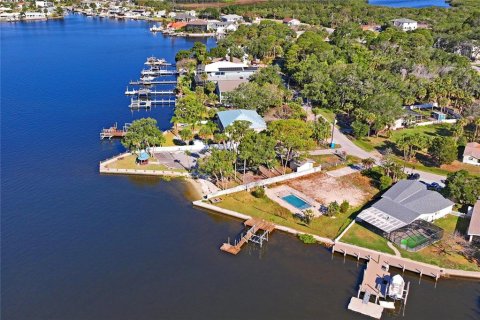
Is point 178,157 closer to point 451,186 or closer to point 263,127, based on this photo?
point 263,127

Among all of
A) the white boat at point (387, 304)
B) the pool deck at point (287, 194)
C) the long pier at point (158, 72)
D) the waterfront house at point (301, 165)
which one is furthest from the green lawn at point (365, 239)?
the long pier at point (158, 72)

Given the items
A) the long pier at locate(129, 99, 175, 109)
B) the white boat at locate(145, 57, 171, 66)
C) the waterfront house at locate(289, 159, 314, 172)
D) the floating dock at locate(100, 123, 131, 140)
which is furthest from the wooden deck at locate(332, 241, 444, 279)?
the white boat at locate(145, 57, 171, 66)

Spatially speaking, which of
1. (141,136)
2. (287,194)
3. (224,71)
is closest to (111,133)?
(141,136)

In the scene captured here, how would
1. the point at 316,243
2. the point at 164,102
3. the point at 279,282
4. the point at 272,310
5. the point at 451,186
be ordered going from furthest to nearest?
1. the point at 164,102
2. the point at 451,186
3. the point at 316,243
4. the point at 279,282
5. the point at 272,310

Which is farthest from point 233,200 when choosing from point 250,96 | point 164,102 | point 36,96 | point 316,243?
point 36,96

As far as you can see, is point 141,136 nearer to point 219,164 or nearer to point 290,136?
point 219,164

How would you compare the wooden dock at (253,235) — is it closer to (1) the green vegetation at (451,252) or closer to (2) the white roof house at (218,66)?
(1) the green vegetation at (451,252)
